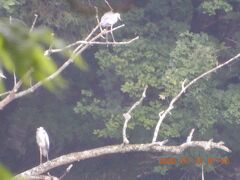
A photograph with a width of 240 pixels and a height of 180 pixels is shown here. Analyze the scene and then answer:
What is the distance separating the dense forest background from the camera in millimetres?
6770

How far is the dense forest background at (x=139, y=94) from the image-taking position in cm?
677

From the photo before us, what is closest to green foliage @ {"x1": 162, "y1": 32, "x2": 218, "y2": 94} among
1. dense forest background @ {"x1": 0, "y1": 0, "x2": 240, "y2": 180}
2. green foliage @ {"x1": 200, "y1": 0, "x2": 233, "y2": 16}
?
dense forest background @ {"x1": 0, "y1": 0, "x2": 240, "y2": 180}

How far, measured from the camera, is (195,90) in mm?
6855

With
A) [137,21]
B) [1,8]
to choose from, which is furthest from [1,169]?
[137,21]

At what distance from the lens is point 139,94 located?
6922 millimetres

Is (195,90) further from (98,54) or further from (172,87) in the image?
(98,54)

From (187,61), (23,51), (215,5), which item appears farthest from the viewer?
(215,5)

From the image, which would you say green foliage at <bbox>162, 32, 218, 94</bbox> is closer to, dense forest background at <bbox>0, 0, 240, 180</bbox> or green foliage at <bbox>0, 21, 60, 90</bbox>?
dense forest background at <bbox>0, 0, 240, 180</bbox>
